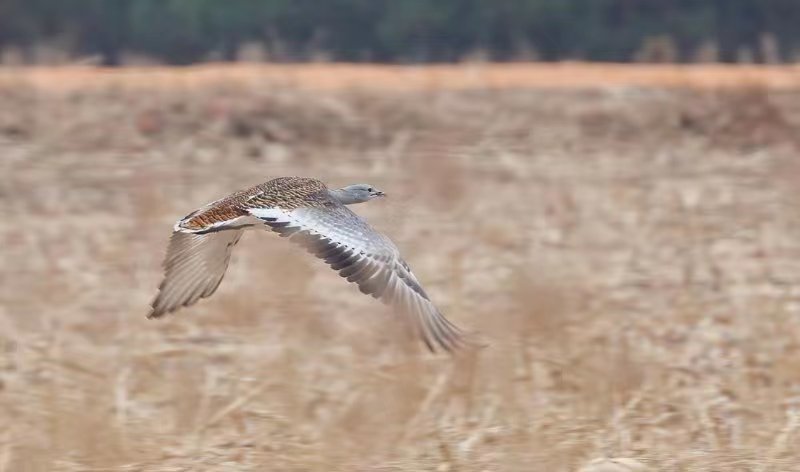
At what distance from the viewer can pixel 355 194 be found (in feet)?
22.2

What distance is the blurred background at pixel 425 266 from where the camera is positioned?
7.09m

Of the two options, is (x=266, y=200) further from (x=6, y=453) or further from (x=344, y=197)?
(x=6, y=453)

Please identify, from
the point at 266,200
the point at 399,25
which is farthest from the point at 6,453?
the point at 399,25

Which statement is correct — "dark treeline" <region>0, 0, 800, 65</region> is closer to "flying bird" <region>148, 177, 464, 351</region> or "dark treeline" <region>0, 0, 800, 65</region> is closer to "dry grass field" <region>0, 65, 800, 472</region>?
"dry grass field" <region>0, 65, 800, 472</region>

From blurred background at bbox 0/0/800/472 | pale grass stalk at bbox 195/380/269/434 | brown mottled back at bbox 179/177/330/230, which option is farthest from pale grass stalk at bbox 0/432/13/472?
brown mottled back at bbox 179/177/330/230

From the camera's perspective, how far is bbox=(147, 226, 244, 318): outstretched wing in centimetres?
667

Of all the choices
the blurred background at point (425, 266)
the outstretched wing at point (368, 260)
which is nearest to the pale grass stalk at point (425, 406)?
the blurred background at point (425, 266)

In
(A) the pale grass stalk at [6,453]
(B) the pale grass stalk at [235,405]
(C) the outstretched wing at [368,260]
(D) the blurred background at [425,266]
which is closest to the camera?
(C) the outstretched wing at [368,260]

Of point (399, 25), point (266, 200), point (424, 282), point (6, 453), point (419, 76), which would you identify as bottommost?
point (6, 453)

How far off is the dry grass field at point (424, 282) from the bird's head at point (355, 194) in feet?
1.37

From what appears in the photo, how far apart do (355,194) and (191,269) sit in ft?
2.10

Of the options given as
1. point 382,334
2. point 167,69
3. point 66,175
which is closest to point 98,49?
point 167,69

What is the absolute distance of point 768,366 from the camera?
803 centimetres

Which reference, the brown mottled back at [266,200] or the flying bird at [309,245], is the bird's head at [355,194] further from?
the brown mottled back at [266,200]
